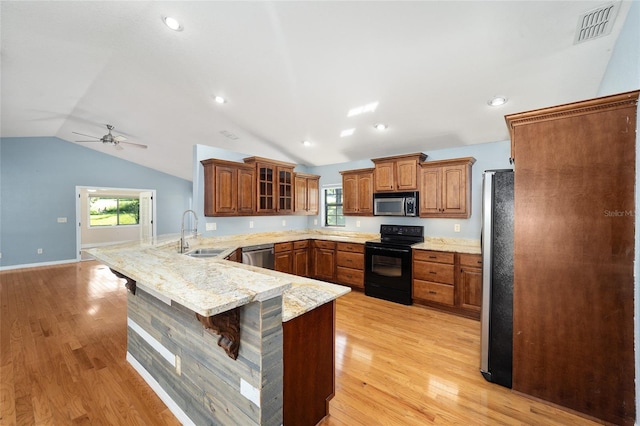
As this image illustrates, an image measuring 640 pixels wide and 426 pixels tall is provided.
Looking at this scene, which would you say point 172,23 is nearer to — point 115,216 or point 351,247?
point 351,247

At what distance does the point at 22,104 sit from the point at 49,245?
3.84 m

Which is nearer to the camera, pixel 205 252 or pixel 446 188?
pixel 205 252

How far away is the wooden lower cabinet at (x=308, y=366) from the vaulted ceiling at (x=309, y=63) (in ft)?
6.91

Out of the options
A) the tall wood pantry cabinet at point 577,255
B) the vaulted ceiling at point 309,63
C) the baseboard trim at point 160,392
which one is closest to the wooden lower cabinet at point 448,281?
the tall wood pantry cabinet at point 577,255

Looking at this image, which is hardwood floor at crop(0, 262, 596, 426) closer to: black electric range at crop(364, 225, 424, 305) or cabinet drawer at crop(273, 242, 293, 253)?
black electric range at crop(364, 225, 424, 305)

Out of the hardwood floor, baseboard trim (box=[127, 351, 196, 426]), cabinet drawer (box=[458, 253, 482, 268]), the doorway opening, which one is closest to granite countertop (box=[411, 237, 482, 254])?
cabinet drawer (box=[458, 253, 482, 268])

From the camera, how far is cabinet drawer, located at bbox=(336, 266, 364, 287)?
13.6ft

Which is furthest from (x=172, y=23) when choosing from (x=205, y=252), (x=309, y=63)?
(x=205, y=252)

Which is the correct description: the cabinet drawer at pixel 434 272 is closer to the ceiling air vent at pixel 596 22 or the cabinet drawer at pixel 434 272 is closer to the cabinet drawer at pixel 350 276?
the cabinet drawer at pixel 350 276

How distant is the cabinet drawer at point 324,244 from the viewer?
4.52 metres

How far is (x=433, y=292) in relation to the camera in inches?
134

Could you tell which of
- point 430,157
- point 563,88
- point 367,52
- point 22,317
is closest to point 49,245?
point 22,317

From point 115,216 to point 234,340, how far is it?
10403 millimetres

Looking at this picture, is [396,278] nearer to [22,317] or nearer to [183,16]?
[183,16]
